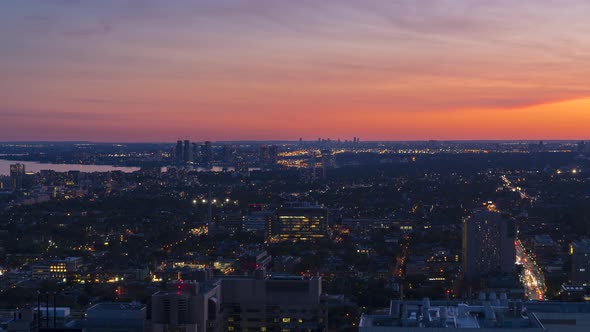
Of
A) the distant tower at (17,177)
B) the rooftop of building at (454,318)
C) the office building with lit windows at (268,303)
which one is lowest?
the distant tower at (17,177)

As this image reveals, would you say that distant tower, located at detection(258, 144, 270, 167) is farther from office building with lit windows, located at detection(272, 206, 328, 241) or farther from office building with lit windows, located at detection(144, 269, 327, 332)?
office building with lit windows, located at detection(144, 269, 327, 332)

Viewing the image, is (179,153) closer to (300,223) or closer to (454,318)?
(300,223)

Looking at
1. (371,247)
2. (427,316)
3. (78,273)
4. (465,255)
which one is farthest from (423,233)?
(427,316)

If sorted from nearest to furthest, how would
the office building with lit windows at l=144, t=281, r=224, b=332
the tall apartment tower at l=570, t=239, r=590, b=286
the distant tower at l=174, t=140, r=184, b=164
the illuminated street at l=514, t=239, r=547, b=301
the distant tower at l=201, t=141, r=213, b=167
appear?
1. the office building with lit windows at l=144, t=281, r=224, b=332
2. the illuminated street at l=514, t=239, r=547, b=301
3. the tall apartment tower at l=570, t=239, r=590, b=286
4. the distant tower at l=201, t=141, r=213, b=167
5. the distant tower at l=174, t=140, r=184, b=164

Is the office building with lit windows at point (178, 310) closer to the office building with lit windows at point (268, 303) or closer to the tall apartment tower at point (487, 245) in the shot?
the office building with lit windows at point (268, 303)

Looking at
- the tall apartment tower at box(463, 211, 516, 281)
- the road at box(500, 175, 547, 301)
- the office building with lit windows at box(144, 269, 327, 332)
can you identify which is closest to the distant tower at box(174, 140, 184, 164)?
the road at box(500, 175, 547, 301)

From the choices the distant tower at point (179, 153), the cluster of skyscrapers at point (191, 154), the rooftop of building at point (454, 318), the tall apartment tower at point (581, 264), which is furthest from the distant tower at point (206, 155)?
the rooftop of building at point (454, 318)
